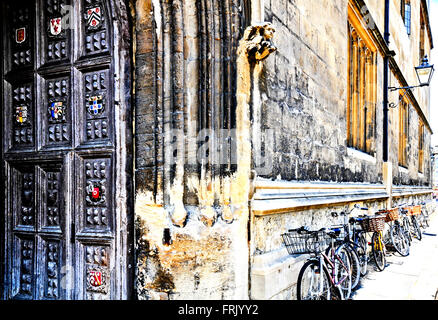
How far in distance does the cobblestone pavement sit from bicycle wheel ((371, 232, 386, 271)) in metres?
0.11

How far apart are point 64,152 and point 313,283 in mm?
2719

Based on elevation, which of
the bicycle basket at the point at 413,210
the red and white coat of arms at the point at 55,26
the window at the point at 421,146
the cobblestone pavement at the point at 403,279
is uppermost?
the red and white coat of arms at the point at 55,26

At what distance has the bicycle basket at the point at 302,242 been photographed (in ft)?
13.6

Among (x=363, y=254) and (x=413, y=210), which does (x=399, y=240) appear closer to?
(x=413, y=210)

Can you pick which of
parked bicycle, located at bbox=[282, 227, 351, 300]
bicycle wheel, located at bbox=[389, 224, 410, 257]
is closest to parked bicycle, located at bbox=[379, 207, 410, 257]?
bicycle wheel, located at bbox=[389, 224, 410, 257]

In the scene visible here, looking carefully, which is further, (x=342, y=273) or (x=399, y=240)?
(x=399, y=240)

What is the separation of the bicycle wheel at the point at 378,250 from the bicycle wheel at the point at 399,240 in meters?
1.37

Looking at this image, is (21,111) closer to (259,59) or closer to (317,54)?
(259,59)

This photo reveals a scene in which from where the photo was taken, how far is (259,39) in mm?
3725

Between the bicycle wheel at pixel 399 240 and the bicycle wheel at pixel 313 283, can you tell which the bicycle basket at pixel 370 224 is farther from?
the bicycle wheel at pixel 399 240

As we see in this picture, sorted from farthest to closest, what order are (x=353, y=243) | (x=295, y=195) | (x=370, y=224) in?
1. (x=370, y=224)
2. (x=353, y=243)
3. (x=295, y=195)

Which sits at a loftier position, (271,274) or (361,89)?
(361,89)

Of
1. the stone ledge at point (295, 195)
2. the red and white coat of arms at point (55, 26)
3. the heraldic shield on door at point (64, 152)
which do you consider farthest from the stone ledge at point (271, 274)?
the red and white coat of arms at point (55, 26)

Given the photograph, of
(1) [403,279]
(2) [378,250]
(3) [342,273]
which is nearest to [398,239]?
(2) [378,250]
